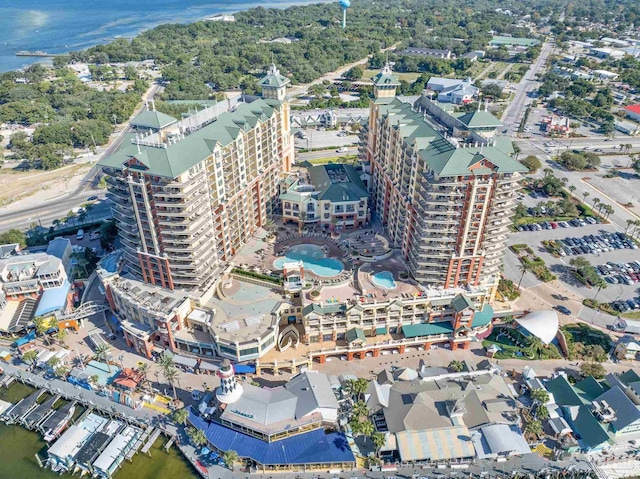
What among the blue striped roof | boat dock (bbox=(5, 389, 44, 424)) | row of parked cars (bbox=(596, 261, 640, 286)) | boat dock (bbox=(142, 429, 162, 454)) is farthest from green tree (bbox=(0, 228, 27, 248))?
row of parked cars (bbox=(596, 261, 640, 286))

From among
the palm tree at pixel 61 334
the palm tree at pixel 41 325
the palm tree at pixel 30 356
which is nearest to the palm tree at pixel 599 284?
the palm tree at pixel 61 334

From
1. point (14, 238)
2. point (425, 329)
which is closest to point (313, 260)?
point (425, 329)

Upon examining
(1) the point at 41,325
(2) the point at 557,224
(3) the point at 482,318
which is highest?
(3) the point at 482,318

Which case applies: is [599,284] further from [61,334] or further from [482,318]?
[61,334]

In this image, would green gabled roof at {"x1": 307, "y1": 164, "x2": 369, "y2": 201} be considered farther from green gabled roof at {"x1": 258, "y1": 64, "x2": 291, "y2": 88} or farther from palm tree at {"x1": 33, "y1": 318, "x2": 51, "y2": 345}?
palm tree at {"x1": 33, "y1": 318, "x2": 51, "y2": 345}

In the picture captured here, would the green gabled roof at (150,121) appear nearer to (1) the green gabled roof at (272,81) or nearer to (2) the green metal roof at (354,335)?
(1) the green gabled roof at (272,81)
